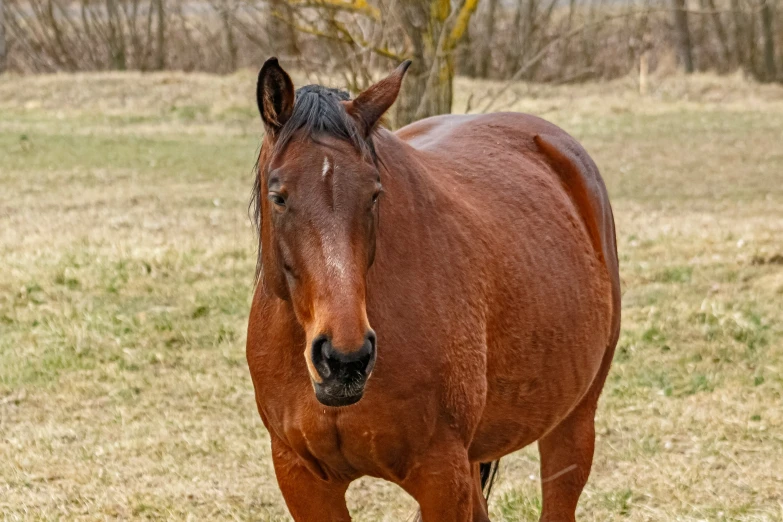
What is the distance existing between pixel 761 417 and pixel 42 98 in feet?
61.7

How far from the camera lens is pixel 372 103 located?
8.70 ft

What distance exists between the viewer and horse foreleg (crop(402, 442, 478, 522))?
276 cm

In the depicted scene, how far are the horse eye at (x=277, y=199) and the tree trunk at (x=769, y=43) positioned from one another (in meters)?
25.9

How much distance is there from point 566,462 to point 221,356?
3.25 metres

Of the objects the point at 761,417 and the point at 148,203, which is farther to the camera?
the point at 148,203

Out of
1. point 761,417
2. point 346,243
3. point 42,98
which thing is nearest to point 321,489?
point 346,243

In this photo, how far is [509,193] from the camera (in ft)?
11.8

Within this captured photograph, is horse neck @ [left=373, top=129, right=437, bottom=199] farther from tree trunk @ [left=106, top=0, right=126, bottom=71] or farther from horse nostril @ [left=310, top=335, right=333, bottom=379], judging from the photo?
tree trunk @ [left=106, top=0, right=126, bottom=71]

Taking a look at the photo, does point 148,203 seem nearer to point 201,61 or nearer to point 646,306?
point 646,306

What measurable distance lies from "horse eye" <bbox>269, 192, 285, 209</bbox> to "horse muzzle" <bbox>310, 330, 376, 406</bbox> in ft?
1.14

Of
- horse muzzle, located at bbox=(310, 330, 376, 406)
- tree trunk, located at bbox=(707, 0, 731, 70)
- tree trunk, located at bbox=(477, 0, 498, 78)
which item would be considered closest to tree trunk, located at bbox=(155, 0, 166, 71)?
tree trunk, located at bbox=(477, 0, 498, 78)

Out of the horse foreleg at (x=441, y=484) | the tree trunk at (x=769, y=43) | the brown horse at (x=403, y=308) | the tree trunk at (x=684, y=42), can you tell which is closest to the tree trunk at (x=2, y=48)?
the tree trunk at (x=684, y=42)

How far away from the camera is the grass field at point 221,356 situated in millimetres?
4664

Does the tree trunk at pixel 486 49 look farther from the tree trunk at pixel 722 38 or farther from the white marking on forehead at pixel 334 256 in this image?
the white marking on forehead at pixel 334 256
